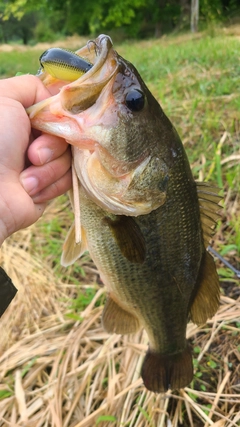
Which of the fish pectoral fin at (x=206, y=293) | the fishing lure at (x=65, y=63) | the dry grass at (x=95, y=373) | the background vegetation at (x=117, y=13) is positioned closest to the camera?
the fishing lure at (x=65, y=63)

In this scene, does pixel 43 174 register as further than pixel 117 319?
No

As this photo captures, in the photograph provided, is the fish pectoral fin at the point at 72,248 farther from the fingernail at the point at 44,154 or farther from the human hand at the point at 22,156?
the fingernail at the point at 44,154

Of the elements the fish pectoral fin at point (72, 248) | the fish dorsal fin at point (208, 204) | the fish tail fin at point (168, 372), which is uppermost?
the fish dorsal fin at point (208, 204)

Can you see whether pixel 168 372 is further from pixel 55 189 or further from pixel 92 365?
pixel 55 189

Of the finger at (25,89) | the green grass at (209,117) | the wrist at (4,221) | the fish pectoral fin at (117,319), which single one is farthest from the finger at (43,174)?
the green grass at (209,117)

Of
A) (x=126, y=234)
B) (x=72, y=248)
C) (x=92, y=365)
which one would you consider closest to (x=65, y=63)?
(x=126, y=234)

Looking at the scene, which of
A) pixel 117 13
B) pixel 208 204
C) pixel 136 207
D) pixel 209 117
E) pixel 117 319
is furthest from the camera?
pixel 117 13
